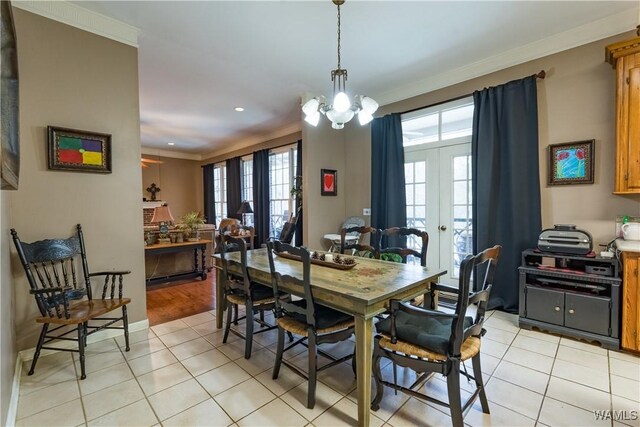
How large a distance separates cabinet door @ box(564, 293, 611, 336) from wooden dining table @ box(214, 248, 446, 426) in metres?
1.56

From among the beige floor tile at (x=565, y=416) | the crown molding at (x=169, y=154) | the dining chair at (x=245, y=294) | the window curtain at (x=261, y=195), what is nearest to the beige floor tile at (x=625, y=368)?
the beige floor tile at (x=565, y=416)

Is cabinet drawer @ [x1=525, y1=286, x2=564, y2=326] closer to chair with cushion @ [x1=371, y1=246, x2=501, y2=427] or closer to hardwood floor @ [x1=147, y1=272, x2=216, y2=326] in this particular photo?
chair with cushion @ [x1=371, y1=246, x2=501, y2=427]

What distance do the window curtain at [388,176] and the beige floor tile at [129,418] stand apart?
339 centimetres

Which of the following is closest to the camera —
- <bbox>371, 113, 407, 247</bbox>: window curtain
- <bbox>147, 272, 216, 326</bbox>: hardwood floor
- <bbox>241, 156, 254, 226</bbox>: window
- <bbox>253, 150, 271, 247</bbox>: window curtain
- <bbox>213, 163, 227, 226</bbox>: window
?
<bbox>147, 272, 216, 326</bbox>: hardwood floor

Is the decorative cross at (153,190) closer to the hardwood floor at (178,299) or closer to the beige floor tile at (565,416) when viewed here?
the hardwood floor at (178,299)

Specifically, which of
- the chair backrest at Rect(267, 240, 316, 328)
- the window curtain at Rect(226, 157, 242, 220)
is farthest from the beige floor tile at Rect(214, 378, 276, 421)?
the window curtain at Rect(226, 157, 242, 220)

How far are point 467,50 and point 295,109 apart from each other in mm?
2823

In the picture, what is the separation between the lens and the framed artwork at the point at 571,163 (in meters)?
2.89

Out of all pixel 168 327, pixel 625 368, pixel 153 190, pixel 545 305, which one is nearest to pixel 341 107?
pixel 545 305

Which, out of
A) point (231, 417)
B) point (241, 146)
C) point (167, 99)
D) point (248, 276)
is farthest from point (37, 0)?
point (241, 146)

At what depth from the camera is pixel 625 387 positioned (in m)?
2.02

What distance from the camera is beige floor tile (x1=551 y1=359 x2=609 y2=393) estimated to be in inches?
81.7

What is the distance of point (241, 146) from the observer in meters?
7.73

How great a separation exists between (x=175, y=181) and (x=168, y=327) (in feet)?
22.7
